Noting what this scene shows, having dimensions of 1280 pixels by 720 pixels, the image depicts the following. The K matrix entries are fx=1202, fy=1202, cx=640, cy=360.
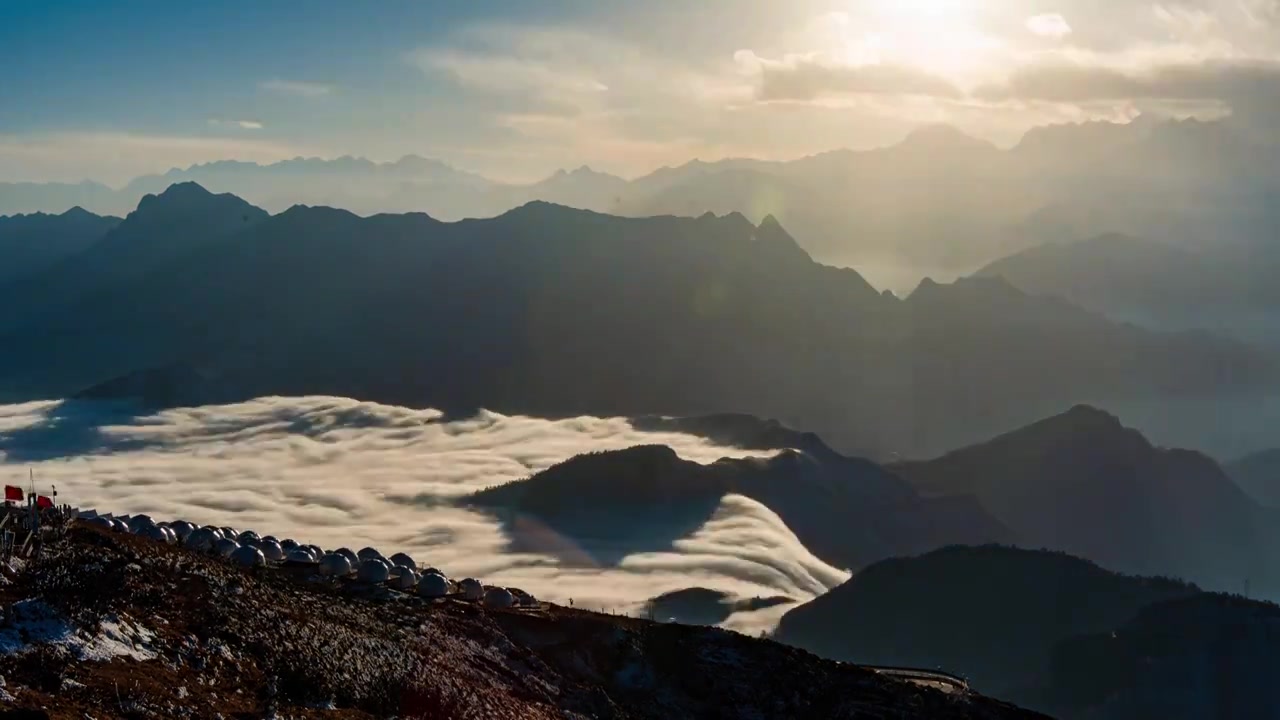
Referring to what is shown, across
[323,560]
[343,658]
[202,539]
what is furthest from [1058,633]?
[343,658]

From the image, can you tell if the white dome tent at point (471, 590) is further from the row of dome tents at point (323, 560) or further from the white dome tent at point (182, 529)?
the white dome tent at point (182, 529)

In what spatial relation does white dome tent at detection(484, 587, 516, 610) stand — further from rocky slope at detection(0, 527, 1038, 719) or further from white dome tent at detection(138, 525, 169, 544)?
white dome tent at detection(138, 525, 169, 544)

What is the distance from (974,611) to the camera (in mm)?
132625

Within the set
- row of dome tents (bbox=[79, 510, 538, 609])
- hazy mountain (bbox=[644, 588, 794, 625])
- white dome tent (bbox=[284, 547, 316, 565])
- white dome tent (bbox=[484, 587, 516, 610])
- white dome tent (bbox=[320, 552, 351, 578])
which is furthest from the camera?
hazy mountain (bbox=[644, 588, 794, 625])

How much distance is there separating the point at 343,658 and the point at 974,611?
332ft

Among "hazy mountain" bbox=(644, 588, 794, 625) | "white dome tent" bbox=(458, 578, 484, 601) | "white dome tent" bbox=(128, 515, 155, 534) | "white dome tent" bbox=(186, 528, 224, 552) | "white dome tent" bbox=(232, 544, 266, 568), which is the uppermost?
"white dome tent" bbox=(128, 515, 155, 534)

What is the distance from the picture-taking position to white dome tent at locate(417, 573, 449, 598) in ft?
239

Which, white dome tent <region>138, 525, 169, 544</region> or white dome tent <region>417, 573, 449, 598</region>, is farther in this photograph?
white dome tent <region>138, 525, 169, 544</region>

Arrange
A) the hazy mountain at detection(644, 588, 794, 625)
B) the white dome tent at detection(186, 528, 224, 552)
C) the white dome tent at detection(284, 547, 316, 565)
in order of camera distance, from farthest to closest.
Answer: the hazy mountain at detection(644, 588, 794, 625)
the white dome tent at detection(284, 547, 316, 565)
the white dome tent at detection(186, 528, 224, 552)

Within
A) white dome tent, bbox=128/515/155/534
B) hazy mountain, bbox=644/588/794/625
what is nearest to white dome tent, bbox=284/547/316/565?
white dome tent, bbox=128/515/155/534

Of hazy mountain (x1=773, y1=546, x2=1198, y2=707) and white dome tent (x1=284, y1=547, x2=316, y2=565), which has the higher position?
white dome tent (x1=284, y1=547, x2=316, y2=565)

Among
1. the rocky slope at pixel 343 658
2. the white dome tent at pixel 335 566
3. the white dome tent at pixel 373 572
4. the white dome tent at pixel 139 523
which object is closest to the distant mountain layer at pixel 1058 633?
the rocky slope at pixel 343 658

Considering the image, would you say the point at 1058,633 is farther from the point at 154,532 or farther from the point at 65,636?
the point at 65,636

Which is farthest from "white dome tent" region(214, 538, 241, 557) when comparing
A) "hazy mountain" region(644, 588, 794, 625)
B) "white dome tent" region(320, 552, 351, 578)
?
"hazy mountain" region(644, 588, 794, 625)
